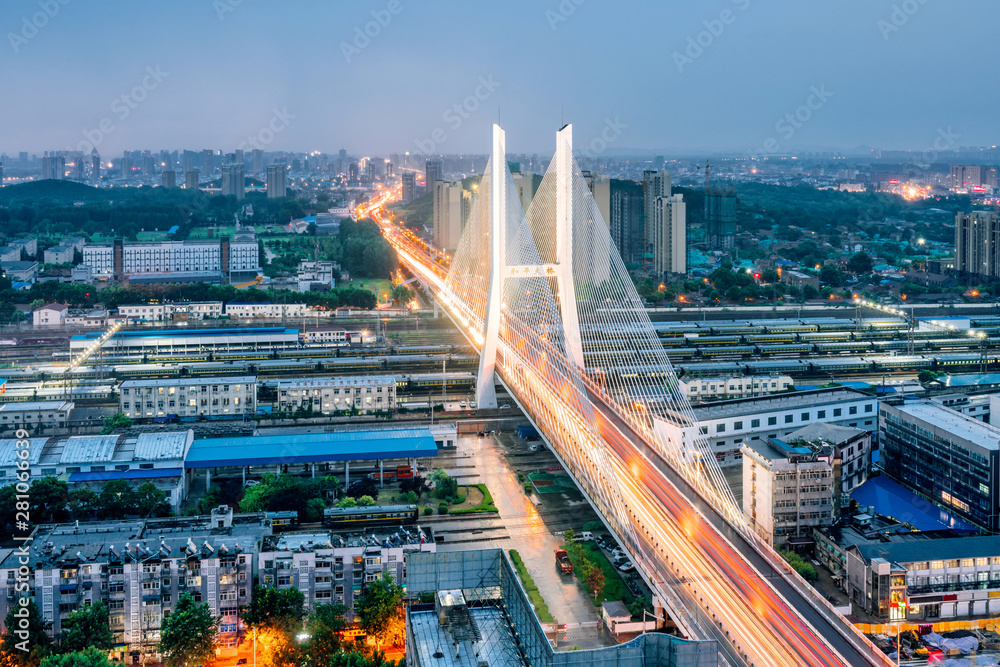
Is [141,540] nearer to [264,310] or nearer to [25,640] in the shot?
[25,640]

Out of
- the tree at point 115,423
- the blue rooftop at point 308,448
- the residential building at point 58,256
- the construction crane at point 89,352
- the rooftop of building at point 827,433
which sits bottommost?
the blue rooftop at point 308,448

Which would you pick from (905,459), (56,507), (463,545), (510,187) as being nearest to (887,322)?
Result: (510,187)

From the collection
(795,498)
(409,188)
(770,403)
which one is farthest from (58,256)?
(795,498)

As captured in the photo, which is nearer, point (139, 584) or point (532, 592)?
point (139, 584)

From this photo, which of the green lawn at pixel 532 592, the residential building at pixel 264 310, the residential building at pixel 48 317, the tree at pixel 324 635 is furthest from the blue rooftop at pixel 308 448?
the residential building at pixel 48 317

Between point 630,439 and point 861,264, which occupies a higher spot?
point 861,264

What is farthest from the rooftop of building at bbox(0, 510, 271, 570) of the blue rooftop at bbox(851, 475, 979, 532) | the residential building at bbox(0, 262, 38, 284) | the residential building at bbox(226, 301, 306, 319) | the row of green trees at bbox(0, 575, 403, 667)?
the residential building at bbox(0, 262, 38, 284)

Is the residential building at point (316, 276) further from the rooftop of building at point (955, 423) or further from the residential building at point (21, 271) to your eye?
the rooftop of building at point (955, 423)

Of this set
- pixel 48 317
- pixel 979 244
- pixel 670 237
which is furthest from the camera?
pixel 670 237
